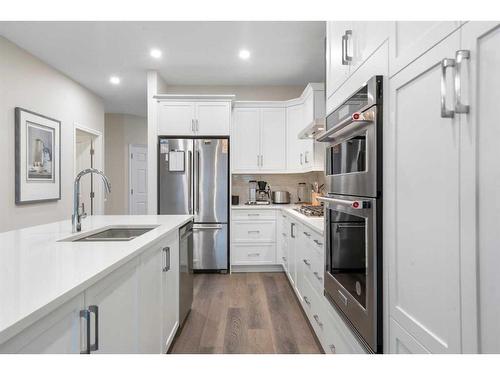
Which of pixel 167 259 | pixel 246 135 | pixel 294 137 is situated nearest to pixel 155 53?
pixel 246 135

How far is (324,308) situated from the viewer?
189 cm

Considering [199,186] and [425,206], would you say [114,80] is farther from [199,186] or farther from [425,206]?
[425,206]

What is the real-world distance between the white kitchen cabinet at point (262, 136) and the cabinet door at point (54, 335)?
355 centimetres

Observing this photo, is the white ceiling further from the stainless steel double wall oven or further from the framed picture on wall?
the stainless steel double wall oven

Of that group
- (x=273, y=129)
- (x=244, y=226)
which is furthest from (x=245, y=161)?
(x=244, y=226)

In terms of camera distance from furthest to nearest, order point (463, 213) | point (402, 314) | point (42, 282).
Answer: point (402, 314), point (42, 282), point (463, 213)

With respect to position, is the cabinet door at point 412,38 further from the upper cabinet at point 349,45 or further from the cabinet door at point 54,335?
the cabinet door at point 54,335

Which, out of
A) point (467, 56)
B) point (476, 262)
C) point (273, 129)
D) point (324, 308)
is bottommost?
point (324, 308)

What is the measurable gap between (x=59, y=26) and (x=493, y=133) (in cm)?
366

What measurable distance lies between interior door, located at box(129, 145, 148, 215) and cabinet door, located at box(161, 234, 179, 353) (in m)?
5.04

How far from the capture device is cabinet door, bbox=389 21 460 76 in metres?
0.80

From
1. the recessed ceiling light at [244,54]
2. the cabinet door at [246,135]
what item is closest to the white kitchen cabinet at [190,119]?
the cabinet door at [246,135]

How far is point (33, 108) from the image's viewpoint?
3.67 metres

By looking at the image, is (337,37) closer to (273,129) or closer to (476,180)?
(476,180)
